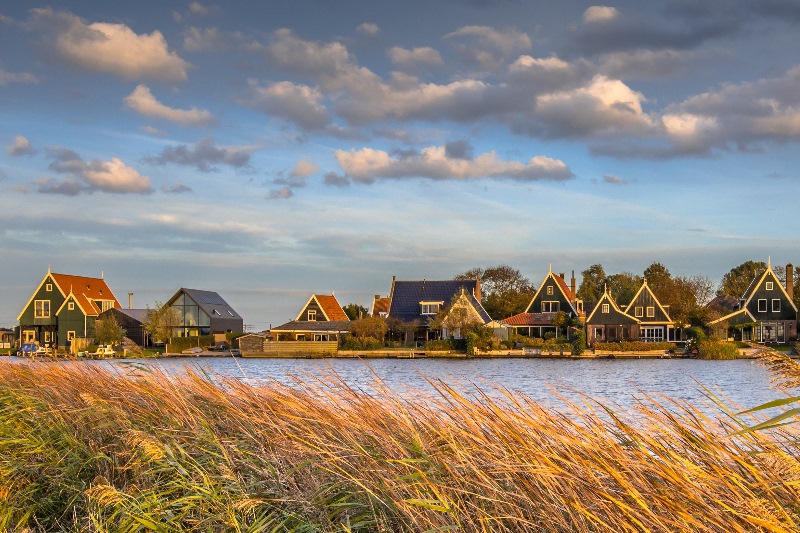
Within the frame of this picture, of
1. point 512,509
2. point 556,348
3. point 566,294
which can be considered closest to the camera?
point 512,509

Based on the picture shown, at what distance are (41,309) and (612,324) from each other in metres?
50.5

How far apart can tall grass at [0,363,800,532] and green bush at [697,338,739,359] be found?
5137cm

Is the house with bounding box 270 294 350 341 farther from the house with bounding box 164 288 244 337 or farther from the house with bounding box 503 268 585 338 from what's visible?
the house with bounding box 503 268 585 338

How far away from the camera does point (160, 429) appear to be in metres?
5.91

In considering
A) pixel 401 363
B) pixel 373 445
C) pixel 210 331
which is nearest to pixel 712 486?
pixel 373 445

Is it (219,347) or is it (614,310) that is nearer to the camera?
(614,310)

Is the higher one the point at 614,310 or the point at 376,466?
the point at 614,310

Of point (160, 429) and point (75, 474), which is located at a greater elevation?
point (160, 429)

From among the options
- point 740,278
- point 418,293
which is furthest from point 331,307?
point 740,278

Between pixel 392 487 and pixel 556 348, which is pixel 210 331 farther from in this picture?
pixel 392 487

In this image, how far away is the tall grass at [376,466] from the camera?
332cm

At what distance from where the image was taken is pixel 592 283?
99.1 metres

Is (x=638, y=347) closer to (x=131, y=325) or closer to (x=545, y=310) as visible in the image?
(x=545, y=310)

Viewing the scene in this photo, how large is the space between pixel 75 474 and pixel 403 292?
6511 cm
